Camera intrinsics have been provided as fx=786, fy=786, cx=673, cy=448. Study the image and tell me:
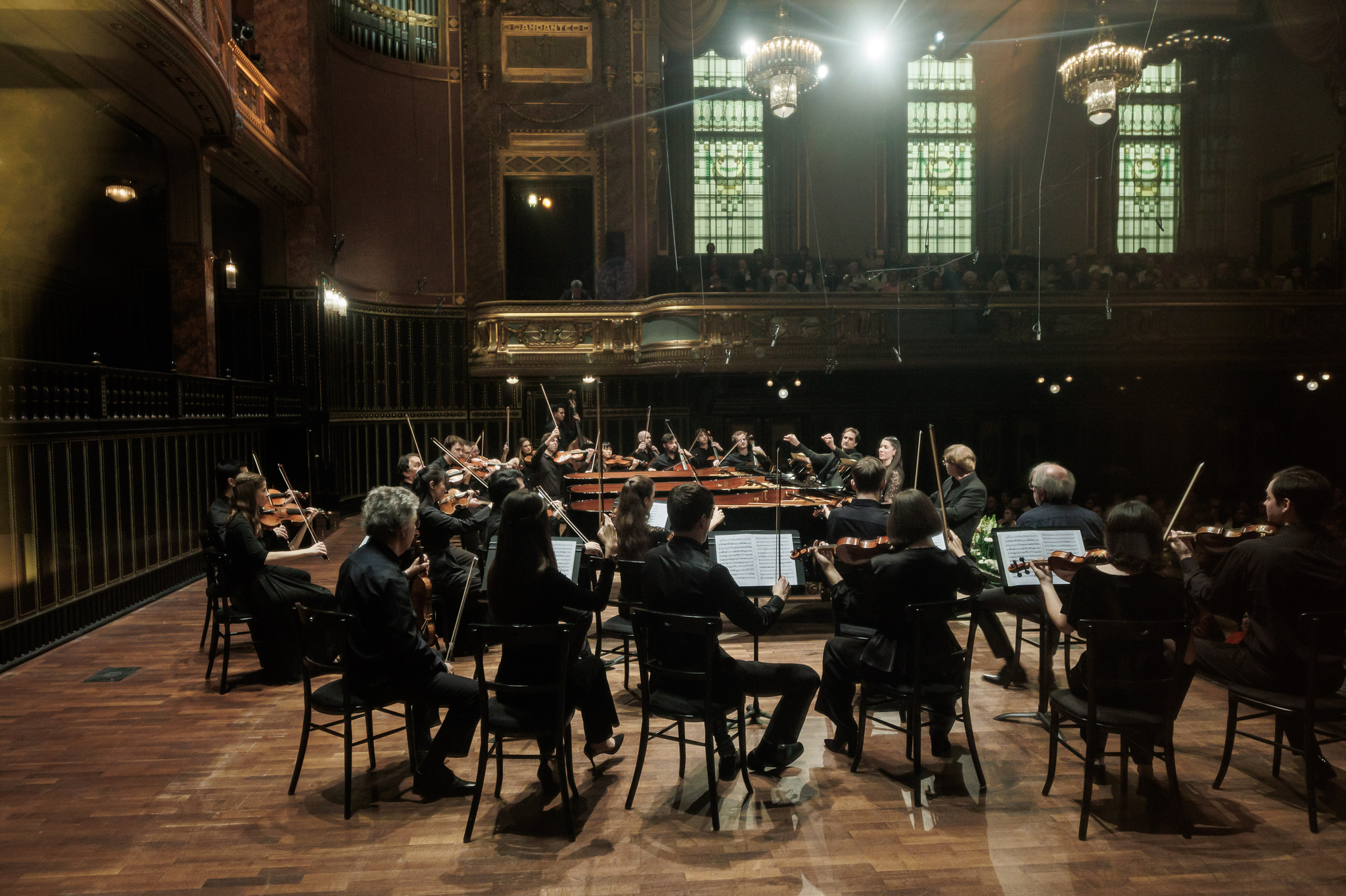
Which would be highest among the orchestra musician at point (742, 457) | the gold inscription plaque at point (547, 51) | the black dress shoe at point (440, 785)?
the gold inscription plaque at point (547, 51)

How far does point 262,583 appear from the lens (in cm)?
479

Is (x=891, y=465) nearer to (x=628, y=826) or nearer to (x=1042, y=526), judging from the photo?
(x=1042, y=526)

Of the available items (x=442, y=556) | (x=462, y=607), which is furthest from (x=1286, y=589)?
(x=442, y=556)

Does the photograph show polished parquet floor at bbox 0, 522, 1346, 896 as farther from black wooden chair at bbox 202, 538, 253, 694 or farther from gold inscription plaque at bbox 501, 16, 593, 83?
gold inscription plaque at bbox 501, 16, 593, 83

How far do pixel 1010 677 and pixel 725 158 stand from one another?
13.1 m

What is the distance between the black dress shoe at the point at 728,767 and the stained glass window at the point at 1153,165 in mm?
15875

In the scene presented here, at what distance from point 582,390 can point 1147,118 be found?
12.6 metres

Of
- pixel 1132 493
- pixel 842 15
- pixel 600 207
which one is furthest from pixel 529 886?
pixel 842 15

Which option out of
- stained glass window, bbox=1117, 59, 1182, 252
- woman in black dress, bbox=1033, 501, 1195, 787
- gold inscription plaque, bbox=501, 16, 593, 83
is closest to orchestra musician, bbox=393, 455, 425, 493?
woman in black dress, bbox=1033, 501, 1195, 787

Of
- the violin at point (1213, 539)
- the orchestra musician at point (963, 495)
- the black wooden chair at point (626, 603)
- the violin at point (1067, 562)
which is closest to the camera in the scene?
the violin at point (1067, 562)

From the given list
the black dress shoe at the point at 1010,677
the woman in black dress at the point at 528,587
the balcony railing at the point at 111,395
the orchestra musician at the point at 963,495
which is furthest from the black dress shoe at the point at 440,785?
the balcony railing at the point at 111,395

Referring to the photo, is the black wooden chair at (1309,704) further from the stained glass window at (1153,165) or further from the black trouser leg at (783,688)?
the stained glass window at (1153,165)

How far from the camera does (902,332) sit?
12.4m

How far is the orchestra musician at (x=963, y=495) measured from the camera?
5.20m
